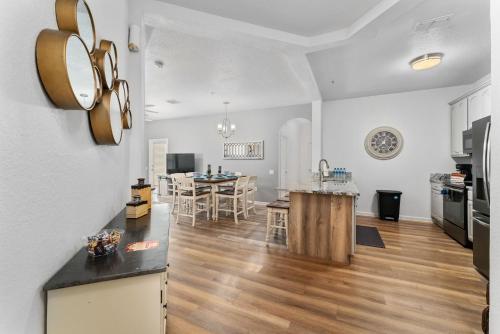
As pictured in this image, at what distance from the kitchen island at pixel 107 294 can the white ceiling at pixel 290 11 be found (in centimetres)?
219

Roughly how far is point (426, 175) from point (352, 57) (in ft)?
10.0

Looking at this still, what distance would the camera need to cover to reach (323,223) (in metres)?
2.77

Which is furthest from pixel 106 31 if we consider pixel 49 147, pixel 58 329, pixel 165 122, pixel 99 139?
pixel 165 122

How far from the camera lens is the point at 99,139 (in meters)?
1.24

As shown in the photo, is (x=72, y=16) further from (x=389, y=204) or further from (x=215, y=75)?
(x=389, y=204)

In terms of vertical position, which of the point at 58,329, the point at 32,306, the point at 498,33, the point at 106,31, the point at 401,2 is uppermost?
the point at 401,2

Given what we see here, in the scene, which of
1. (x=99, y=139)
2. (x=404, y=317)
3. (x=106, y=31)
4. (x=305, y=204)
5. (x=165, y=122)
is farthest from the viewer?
(x=165, y=122)

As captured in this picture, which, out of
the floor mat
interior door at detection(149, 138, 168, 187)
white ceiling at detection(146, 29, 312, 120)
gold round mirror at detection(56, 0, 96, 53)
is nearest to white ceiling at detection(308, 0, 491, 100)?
white ceiling at detection(146, 29, 312, 120)

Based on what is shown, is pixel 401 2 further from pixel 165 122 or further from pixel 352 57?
pixel 165 122

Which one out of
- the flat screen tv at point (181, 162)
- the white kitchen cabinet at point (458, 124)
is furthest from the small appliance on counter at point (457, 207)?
the flat screen tv at point (181, 162)

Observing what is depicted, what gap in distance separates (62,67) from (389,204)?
520 cm

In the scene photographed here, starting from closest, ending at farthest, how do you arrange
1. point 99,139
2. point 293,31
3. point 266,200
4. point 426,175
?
point 99,139
point 293,31
point 426,175
point 266,200

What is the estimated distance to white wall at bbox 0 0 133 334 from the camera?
1.95ft

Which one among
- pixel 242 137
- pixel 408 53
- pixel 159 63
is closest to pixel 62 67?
pixel 159 63
